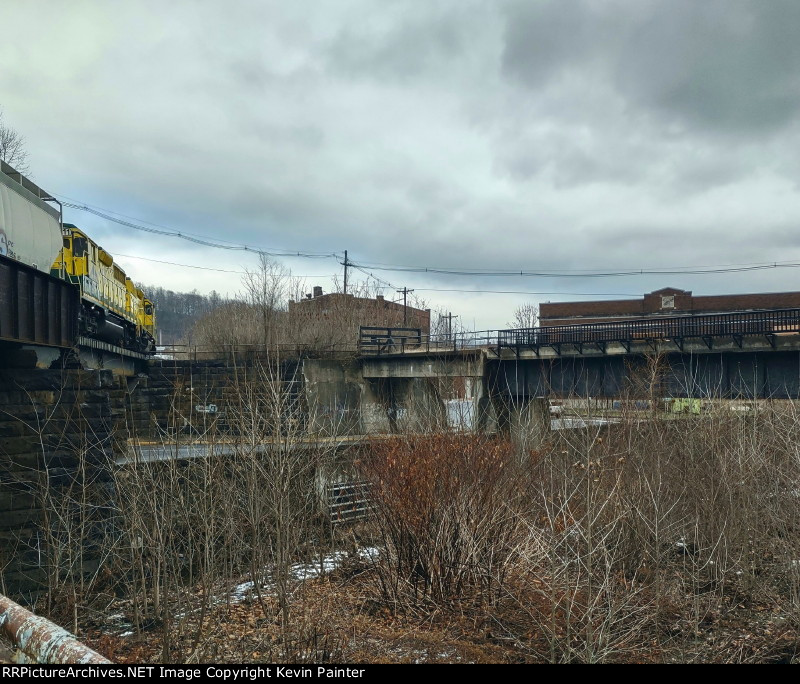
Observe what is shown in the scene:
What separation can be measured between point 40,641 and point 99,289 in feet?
81.6

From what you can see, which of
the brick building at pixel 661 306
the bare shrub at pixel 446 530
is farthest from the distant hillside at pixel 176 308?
the bare shrub at pixel 446 530

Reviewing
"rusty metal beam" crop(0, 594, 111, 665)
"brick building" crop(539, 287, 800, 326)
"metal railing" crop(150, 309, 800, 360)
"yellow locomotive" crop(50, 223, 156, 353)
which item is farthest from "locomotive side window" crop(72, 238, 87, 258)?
"brick building" crop(539, 287, 800, 326)

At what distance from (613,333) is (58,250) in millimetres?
22489

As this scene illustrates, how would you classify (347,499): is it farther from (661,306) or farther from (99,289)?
(661,306)

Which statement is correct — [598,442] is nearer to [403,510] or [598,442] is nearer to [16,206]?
[403,510]

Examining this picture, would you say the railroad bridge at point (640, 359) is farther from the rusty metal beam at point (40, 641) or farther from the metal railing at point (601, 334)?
the rusty metal beam at point (40, 641)

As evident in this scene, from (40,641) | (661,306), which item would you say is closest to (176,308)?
(661,306)

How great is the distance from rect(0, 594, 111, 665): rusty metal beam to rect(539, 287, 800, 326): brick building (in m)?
74.6

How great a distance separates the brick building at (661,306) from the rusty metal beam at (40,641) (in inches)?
2937

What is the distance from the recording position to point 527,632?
32.0ft

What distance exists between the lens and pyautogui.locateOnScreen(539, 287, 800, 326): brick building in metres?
75.7

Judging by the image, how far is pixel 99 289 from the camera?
82.4 ft

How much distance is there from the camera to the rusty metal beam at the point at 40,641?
2.81 meters
